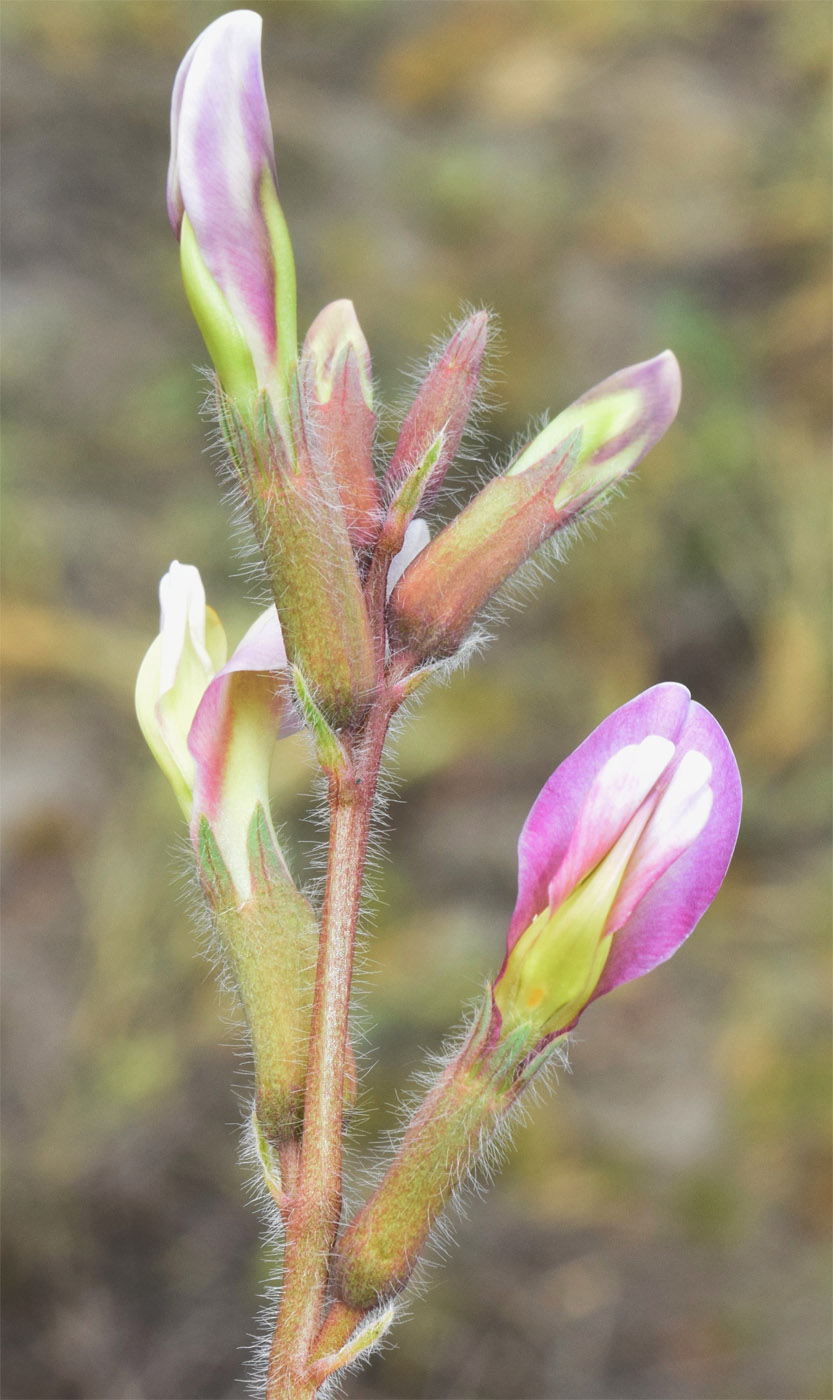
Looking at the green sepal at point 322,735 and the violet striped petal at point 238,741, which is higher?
the green sepal at point 322,735

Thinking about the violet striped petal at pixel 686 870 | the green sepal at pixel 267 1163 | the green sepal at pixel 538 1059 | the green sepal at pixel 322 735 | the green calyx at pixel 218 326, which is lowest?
the green sepal at pixel 267 1163

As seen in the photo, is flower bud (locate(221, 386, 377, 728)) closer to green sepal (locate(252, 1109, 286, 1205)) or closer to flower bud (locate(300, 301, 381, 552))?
flower bud (locate(300, 301, 381, 552))

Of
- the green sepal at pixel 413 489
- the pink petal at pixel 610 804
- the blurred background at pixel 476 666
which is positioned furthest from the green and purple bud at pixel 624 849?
the blurred background at pixel 476 666

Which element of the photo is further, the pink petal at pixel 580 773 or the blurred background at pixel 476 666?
the blurred background at pixel 476 666

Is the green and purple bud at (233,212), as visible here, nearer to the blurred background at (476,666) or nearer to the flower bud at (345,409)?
the flower bud at (345,409)

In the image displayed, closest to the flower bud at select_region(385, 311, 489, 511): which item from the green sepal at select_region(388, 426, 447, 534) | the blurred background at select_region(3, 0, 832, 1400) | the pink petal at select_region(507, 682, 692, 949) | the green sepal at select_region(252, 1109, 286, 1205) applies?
the green sepal at select_region(388, 426, 447, 534)

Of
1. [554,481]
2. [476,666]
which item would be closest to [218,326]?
[554,481]

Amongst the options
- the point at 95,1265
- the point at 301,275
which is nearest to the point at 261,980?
the point at 95,1265
